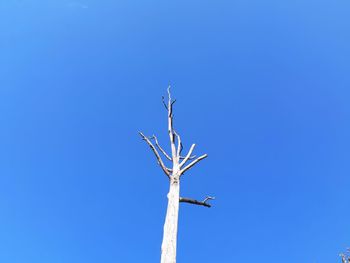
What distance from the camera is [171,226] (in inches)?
205

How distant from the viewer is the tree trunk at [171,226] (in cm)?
476

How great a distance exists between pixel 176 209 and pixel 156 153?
1.58 metres

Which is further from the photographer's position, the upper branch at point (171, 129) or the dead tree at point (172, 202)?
the upper branch at point (171, 129)

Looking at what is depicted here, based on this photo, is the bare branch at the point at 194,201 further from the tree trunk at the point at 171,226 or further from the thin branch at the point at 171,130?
the thin branch at the point at 171,130

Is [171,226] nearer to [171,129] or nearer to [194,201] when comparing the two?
[194,201]

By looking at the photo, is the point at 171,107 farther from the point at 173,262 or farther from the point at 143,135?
the point at 173,262

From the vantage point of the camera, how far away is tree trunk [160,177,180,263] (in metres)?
4.76

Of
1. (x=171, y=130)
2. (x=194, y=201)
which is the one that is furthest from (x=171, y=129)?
(x=194, y=201)

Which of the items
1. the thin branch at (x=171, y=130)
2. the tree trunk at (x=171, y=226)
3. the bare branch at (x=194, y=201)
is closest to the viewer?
the tree trunk at (x=171, y=226)

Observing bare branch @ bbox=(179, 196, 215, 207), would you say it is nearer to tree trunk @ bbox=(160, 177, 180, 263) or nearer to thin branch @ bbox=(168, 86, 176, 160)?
tree trunk @ bbox=(160, 177, 180, 263)

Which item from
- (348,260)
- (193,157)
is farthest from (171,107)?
(348,260)

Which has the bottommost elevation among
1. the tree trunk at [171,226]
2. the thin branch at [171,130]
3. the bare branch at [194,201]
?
the tree trunk at [171,226]

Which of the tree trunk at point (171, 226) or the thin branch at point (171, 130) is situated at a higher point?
the thin branch at point (171, 130)

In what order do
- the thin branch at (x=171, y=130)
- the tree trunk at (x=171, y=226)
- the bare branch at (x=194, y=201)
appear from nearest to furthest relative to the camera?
1. the tree trunk at (x=171, y=226)
2. the bare branch at (x=194, y=201)
3. the thin branch at (x=171, y=130)
